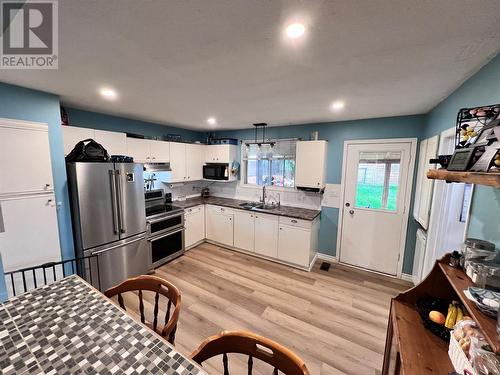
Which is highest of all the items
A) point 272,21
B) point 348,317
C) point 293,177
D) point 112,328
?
point 272,21

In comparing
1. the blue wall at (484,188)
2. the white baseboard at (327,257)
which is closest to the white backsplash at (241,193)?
the white baseboard at (327,257)

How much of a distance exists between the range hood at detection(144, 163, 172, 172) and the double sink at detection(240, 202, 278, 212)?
1.54 metres

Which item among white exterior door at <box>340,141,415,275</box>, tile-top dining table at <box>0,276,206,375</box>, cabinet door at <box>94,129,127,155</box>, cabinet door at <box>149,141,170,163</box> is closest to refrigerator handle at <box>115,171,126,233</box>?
cabinet door at <box>94,129,127,155</box>

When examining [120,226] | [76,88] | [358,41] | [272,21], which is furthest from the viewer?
[120,226]

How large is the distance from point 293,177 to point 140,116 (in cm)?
285

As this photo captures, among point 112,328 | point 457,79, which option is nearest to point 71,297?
point 112,328

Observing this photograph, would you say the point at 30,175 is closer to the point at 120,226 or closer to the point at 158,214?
the point at 120,226

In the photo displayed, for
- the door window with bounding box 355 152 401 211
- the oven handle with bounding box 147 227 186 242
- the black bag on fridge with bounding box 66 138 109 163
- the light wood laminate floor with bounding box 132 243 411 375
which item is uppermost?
the black bag on fridge with bounding box 66 138 109 163

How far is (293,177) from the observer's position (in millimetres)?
3871

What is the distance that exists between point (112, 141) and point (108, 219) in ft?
3.69

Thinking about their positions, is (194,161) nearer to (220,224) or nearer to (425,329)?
(220,224)

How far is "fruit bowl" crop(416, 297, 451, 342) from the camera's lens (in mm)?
1137

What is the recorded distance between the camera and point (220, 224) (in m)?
4.09

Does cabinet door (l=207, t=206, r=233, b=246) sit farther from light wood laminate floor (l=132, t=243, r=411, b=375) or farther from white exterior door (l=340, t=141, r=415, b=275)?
white exterior door (l=340, t=141, r=415, b=275)
